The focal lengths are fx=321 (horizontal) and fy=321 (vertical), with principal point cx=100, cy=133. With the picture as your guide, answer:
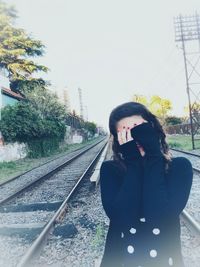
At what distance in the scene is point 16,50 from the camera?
3322cm

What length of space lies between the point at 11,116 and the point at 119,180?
938 inches

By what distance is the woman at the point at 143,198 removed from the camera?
1.60m

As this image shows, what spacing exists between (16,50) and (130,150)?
3383 centimetres

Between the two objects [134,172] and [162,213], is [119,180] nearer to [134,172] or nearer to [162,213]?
[134,172]

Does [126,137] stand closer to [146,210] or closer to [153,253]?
[146,210]

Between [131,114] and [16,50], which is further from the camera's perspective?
[16,50]

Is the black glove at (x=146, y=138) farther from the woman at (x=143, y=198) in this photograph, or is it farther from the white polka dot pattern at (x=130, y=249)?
the white polka dot pattern at (x=130, y=249)

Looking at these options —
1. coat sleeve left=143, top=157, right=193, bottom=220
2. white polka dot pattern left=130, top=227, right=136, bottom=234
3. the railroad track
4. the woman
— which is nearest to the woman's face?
the woman

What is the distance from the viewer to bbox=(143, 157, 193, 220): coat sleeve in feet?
5.32

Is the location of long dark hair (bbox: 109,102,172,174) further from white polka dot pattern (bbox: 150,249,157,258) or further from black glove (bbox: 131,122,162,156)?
white polka dot pattern (bbox: 150,249,157,258)

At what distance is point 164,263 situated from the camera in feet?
5.16

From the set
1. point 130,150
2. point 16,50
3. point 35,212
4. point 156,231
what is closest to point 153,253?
point 156,231

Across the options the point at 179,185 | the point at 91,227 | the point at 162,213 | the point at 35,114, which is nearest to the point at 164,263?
the point at 162,213

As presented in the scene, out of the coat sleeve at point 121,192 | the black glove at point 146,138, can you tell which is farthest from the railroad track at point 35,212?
the black glove at point 146,138
